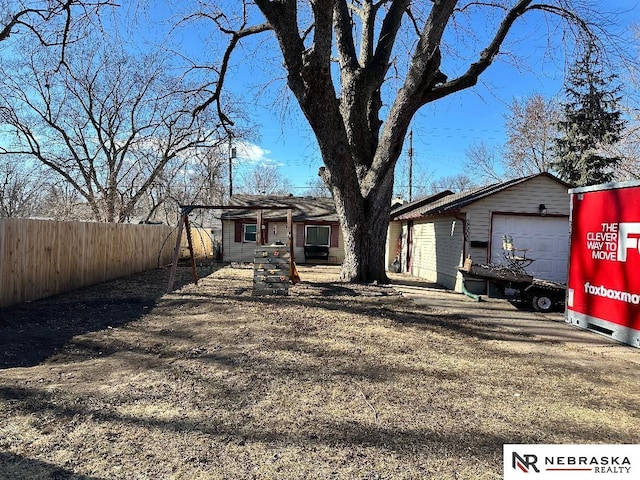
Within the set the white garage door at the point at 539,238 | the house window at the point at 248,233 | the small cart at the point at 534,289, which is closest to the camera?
the small cart at the point at 534,289

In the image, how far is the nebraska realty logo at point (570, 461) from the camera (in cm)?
271

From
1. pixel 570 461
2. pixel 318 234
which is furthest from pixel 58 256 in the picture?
pixel 318 234

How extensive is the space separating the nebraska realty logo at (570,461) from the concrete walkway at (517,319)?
145 inches

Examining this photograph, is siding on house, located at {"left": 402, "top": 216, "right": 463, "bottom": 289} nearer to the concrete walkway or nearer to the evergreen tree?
the concrete walkway

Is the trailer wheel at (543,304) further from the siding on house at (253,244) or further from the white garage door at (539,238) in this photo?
the siding on house at (253,244)

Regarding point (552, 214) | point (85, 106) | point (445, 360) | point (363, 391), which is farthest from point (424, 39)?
point (85, 106)

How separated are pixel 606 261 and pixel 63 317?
908 cm

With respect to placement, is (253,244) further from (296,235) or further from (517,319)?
(517,319)

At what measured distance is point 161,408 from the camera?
145 inches

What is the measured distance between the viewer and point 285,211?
21.7m

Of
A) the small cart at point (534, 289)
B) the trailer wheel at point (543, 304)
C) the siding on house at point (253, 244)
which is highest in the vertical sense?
the siding on house at point (253, 244)

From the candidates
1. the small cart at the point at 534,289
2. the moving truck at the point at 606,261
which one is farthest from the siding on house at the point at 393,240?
the moving truck at the point at 606,261

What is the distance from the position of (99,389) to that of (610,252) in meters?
6.61

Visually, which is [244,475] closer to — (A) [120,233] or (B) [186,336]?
(B) [186,336]
